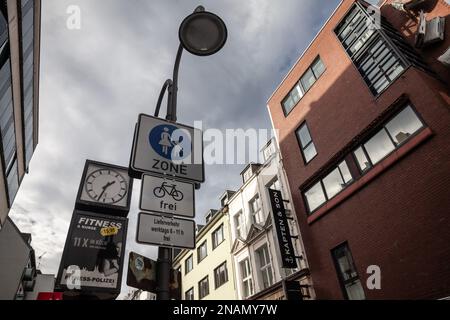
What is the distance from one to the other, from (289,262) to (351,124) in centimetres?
689

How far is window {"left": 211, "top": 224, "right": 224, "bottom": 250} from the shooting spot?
22737mm

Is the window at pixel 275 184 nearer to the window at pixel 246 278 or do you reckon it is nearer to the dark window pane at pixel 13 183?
the window at pixel 246 278

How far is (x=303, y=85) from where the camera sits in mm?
16875

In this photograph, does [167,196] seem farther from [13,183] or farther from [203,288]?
[203,288]

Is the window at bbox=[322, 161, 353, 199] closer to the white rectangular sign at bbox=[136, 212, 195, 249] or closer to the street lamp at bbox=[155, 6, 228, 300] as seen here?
the street lamp at bbox=[155, 6, 228, 300]

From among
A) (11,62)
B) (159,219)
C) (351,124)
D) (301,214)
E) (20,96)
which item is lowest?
(159,219)

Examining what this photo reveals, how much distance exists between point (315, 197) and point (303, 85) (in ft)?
22.3

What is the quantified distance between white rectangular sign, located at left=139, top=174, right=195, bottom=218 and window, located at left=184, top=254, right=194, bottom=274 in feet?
82.4

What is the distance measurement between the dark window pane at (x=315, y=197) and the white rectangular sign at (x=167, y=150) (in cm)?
1103

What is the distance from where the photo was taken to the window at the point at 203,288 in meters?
22.9

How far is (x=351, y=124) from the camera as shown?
493 inches

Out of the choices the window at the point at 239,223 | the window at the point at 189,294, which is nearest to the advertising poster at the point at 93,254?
the window at the point at 239,223

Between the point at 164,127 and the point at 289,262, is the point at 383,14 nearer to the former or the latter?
the point at 289,262
